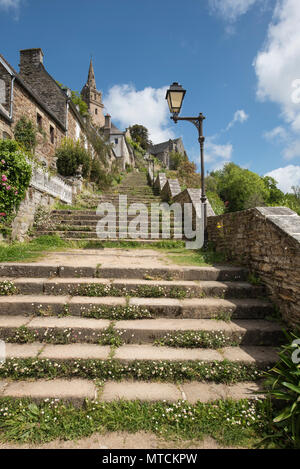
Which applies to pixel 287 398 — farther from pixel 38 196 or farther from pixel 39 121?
pixel 39 121

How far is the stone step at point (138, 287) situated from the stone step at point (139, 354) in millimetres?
809

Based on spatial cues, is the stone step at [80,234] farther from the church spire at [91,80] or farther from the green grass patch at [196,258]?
the church spire at [91,80]

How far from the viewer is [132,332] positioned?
2518 millimetres

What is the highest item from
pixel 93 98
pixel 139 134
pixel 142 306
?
pixel 93 98

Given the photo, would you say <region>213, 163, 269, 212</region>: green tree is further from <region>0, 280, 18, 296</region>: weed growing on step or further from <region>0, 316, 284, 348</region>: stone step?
<region>0, 280, 18, 296</region>: weed growing on step

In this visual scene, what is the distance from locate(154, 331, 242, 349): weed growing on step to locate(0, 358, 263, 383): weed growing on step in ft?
0.84

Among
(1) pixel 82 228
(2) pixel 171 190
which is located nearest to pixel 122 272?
(1) pixel 82 228

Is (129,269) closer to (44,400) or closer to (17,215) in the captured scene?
(44,400)

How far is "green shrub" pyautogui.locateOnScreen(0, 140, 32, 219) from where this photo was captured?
15.3 feet

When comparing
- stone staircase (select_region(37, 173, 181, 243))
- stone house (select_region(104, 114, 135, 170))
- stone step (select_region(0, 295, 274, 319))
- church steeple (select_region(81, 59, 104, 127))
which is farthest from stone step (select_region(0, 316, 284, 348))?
church steeple (select_region(81, 59, 104, 127))

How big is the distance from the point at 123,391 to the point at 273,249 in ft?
8.26

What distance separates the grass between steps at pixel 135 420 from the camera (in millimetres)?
1666

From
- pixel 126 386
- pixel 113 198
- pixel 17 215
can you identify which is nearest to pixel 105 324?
pixel 126 386

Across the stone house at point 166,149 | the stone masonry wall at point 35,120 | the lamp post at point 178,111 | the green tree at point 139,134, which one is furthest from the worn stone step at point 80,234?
the green tree at point 139,134
